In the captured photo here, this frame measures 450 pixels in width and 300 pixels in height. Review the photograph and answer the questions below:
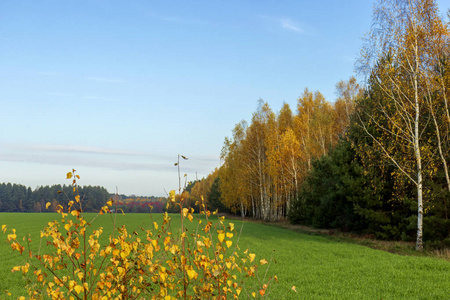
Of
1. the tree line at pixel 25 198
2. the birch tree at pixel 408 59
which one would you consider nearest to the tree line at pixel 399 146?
the birch tree at pixel 408 59

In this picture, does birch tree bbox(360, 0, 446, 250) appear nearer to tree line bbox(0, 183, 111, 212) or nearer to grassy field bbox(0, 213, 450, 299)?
grassy field bbox(0, 213, 450, 299)

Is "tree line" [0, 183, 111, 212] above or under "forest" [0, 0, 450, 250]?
under

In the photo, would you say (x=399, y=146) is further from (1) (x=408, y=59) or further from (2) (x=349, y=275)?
(2) (x=349, y=275)

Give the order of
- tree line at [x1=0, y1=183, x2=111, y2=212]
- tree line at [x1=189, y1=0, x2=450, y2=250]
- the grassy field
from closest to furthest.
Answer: the grassy field
tree line at [x1=189, y1=0, x2=450, y2=250]
tree line at [x1=0, y1=183, x2=111, y2=212]

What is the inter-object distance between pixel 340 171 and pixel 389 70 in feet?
23.4

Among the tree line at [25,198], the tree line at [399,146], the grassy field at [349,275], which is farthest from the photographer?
the tree line at [25,198]

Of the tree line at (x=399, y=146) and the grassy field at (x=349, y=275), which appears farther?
the tree line at (x=399, y=146)

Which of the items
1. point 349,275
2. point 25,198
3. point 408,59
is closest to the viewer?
point 349,275


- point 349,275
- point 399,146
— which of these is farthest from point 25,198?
point 349,275

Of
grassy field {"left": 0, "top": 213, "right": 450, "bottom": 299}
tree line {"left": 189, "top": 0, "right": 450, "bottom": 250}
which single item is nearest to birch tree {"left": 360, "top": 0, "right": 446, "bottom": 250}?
tree line {"left": 189, "top": 0, "right": 450, "bottom": 250}

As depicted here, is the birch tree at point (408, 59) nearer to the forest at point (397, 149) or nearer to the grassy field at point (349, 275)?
the forest at point (397, 149)

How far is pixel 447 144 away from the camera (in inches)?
676

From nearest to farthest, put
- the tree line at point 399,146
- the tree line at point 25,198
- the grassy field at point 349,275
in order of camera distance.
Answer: the grassy field at point 349,275 < the tree line at point 399,146 < the tree line at point 25,198

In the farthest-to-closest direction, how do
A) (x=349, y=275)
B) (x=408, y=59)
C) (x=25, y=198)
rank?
1. (x=25, y=198)
2. (x=408, y=59)
3. (x=349, y=275)
